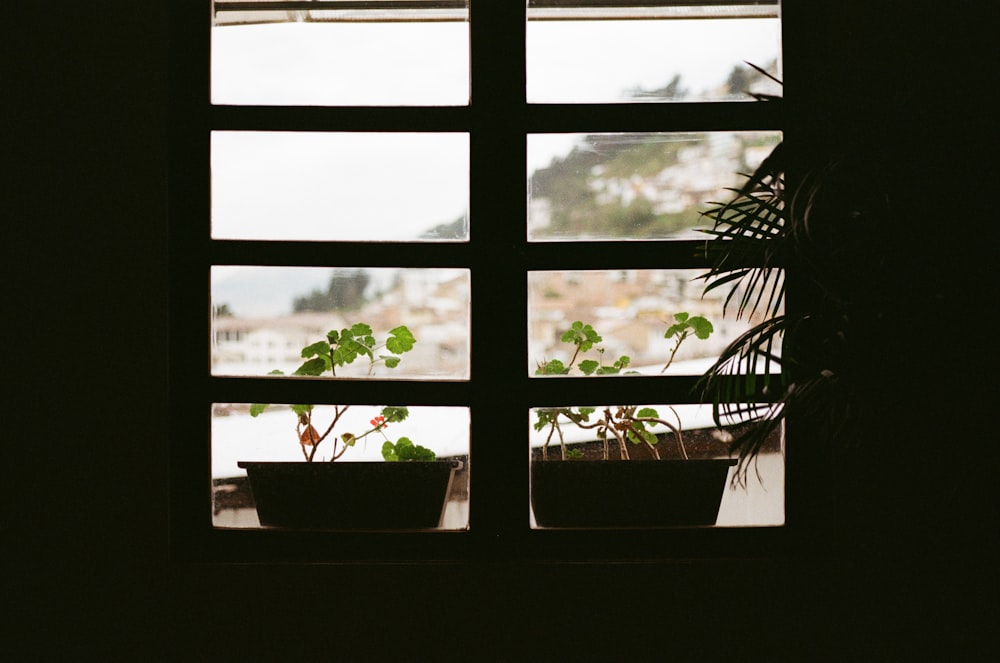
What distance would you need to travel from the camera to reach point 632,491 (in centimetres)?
198

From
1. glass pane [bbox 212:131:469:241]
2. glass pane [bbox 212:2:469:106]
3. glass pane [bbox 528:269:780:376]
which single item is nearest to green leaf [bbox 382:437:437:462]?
glass pane [bbox 528:269:780:376]

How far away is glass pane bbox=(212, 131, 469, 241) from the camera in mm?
2059

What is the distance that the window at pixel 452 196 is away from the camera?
2.00m

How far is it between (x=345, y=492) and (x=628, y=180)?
1193 millimetres

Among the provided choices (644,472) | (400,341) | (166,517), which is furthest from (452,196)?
(166,517)

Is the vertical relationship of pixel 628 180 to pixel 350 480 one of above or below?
above

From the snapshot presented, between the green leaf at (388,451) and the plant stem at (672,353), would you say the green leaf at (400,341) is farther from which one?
the plant stem at (672,353)

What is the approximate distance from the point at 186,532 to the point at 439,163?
1252 mm

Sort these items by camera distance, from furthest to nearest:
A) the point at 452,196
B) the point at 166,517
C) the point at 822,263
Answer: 1. the point at 452,196
2. the point at 166,517
3. the point at 822,263

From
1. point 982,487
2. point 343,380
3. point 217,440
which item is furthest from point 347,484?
point 982,487

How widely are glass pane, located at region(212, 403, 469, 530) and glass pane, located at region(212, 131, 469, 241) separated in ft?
1.69

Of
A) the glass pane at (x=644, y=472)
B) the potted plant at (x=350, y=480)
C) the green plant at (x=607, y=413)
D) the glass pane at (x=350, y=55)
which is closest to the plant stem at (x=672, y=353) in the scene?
the green plant at (x=607, y=413)

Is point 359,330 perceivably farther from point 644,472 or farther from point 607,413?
point 644,472

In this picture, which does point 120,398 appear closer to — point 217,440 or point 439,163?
point 217,440
